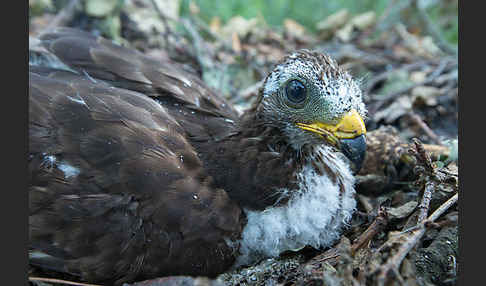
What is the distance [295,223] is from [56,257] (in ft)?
4.57

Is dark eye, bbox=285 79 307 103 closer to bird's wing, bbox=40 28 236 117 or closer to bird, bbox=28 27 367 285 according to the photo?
A: bird, bbox=28 27 367 285

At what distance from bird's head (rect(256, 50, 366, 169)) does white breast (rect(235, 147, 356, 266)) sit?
295 millimetres

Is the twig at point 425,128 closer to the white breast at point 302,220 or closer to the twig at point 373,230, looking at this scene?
the white breast at point 302,220

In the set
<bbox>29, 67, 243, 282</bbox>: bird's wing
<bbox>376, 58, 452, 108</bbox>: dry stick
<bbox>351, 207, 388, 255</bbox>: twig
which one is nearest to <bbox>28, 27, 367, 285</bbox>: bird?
<bbox>29, 67, 243, 282</bbox>: bird's wing

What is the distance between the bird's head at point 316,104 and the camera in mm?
2676

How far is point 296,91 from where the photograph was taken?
9.27 feet

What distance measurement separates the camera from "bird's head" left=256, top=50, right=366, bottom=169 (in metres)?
2.68

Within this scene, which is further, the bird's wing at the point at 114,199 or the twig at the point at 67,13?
the twig at the point at 67,13

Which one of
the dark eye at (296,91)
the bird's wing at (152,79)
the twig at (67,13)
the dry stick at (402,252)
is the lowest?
the dry stick at (402,252)

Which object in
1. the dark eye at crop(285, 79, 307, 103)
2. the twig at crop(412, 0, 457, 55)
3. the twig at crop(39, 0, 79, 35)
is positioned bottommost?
the dark eye at crop(285, 79, 307, 103)

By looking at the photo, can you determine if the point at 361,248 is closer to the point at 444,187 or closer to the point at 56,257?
the point at 444,187

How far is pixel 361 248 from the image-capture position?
257 centimetres

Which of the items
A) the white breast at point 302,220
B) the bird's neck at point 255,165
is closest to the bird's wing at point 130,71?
the bird's neck at point 255,165

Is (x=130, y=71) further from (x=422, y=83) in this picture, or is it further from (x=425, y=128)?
Answer: (x=422, y=83)
